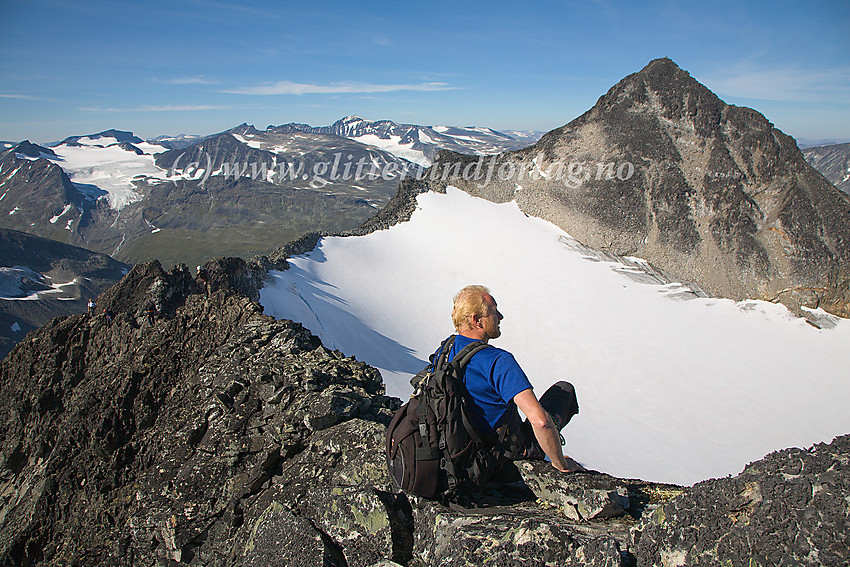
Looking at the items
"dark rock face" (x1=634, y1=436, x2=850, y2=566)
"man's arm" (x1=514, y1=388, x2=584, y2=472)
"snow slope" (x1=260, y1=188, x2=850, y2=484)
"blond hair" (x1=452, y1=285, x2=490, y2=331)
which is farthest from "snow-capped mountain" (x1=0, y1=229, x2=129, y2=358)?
"dark rock face" (x1=634, y1=436, x2=850, y2=566)

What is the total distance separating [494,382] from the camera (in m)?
3.89

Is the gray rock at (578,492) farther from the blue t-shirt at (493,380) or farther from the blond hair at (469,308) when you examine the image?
the blond hair at (469,308)

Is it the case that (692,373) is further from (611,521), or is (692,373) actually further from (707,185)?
(611,521)

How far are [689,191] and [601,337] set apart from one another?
55.3ft

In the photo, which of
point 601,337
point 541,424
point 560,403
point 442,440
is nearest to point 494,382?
point 541,424

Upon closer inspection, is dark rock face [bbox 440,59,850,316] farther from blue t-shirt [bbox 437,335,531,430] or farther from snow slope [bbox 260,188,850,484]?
blue t-shirt [bbox 437,335,531,430]

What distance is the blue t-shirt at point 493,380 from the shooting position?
380 centimetres

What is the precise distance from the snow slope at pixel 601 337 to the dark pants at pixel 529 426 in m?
11.1

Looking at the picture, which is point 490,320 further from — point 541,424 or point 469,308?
point 541,424

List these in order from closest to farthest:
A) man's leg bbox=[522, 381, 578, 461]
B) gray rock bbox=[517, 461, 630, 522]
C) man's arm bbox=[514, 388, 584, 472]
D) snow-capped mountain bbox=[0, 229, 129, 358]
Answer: man's arm bbox=[514, 388, 584, 472], gray rock bbox=[517, 461, 630, 522], man's leg bbox=[522, 381, 578, 461], snow-capped mountain bbox=[0, 229, 129, 358]

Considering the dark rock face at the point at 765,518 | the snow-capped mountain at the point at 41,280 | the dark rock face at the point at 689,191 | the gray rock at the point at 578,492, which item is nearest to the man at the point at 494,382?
the gray rock at the point at 578,492

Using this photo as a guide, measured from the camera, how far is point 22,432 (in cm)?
1077

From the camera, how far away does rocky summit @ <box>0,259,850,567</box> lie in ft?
10.6

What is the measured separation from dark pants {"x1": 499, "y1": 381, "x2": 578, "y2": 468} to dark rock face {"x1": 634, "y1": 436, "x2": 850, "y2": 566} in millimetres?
1299
